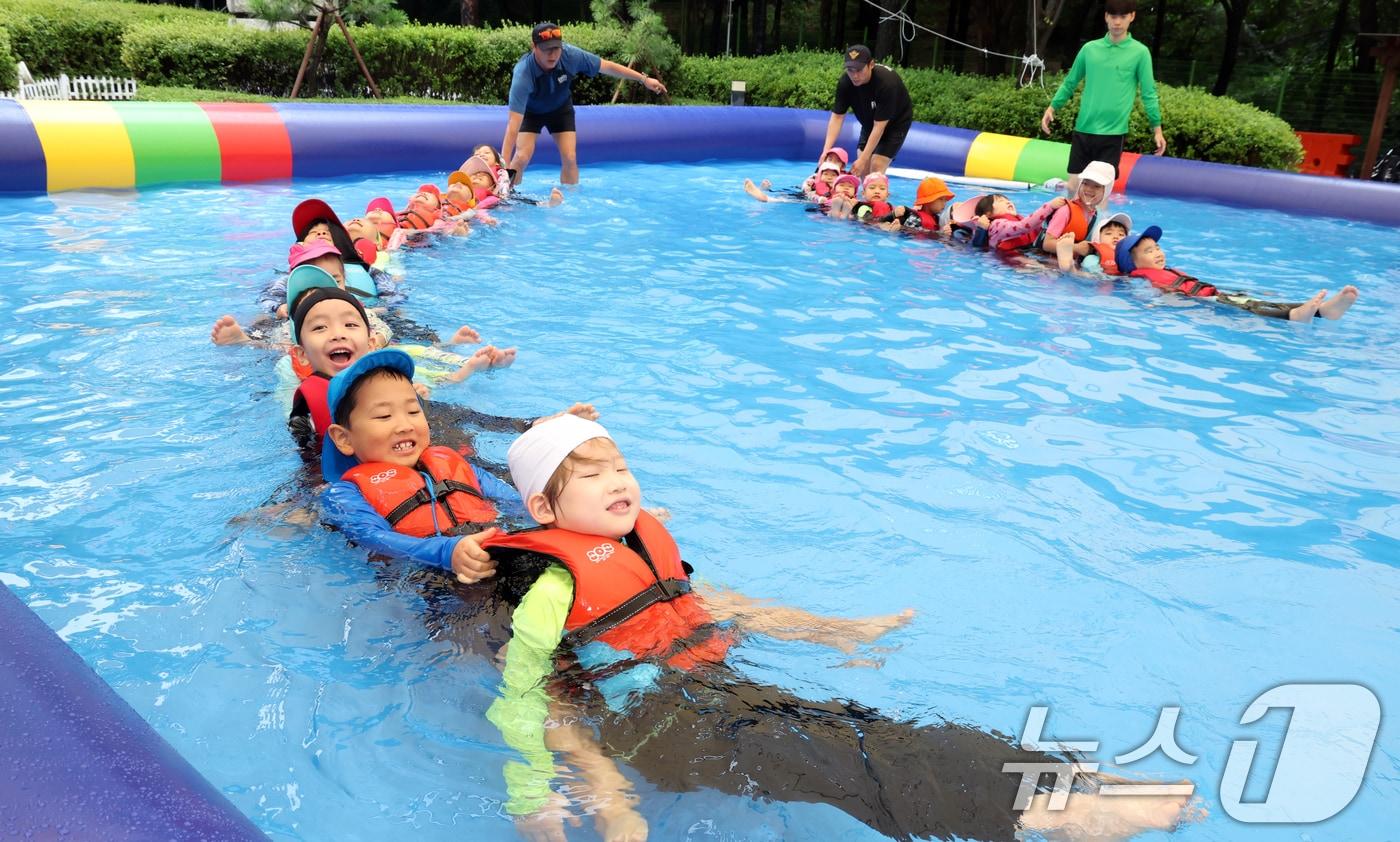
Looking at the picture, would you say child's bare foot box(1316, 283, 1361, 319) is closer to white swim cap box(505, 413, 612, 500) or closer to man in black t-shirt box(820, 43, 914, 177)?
man in black t-shirt box(820, 43, 914, 177)

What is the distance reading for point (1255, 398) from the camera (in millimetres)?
5094

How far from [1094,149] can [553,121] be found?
4.77 metres

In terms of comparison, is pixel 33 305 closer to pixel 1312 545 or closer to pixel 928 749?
pixel 928 749

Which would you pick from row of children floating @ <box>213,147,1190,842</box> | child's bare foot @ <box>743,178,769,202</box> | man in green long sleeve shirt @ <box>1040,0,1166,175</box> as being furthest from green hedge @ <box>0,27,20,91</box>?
row of children floating @ <box>213,147,1190,842</box>

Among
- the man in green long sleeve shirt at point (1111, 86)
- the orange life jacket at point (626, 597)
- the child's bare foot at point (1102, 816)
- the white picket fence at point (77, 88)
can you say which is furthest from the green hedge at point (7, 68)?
the child's bare foot at point (1102, 816)

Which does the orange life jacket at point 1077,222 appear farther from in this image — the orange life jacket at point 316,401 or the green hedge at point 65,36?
the green hedge at point 65,36

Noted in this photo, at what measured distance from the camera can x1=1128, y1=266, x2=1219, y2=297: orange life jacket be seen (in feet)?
22.3

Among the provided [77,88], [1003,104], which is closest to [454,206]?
[77,88]

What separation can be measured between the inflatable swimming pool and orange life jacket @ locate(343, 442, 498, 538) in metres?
6.97

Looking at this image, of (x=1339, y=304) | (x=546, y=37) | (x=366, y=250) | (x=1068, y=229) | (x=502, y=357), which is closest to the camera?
(x=502, y=357)

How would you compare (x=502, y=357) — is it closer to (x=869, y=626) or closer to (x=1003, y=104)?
(x=869, y=626)

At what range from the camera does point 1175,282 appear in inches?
274

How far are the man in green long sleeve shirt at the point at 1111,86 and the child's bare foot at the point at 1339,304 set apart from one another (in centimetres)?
264

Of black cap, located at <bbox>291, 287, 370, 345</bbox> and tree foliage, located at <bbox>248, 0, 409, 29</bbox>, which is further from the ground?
tree foliage, located at <bbox>248, 0, 409, 29</bbox>
